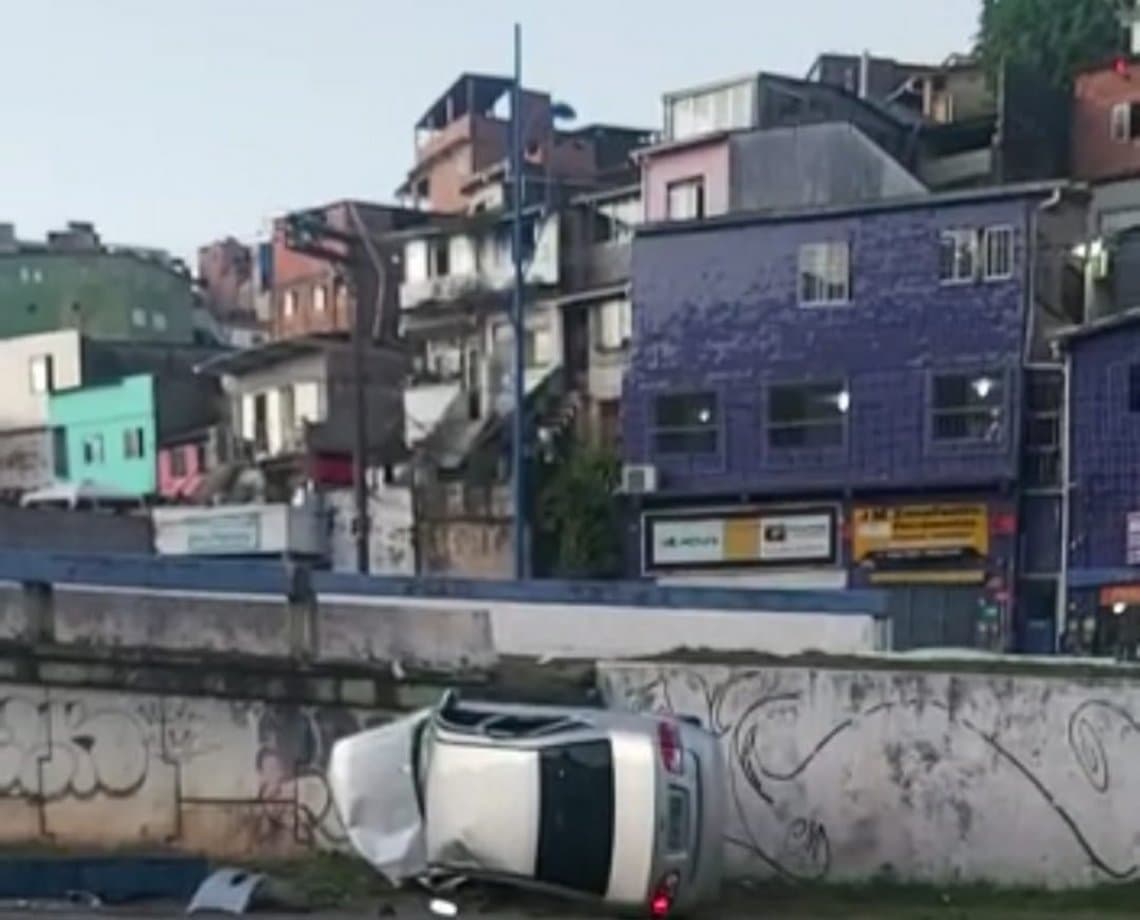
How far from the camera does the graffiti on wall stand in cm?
2023

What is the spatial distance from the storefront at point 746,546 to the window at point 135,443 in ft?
85.9

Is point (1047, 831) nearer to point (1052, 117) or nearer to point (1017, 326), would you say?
point (1017, 326)

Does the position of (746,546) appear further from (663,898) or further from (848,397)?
(663,898)

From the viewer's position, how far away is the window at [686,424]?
51.3m

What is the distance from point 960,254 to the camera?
48.6 metres

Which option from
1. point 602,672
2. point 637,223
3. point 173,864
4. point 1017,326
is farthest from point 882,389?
point 173,864

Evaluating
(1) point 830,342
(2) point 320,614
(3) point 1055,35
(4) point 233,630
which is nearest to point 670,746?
(2) point 320,614

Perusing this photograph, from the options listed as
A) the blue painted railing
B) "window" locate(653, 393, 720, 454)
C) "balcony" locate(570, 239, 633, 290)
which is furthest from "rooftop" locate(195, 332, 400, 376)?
the blue painted railing

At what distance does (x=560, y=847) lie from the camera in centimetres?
1659

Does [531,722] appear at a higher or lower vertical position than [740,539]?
higher

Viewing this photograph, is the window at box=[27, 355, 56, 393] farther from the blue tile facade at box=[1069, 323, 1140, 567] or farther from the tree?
the blue tile facade at box=[1069, 323, 1140, 567]

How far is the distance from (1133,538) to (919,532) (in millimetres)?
5596

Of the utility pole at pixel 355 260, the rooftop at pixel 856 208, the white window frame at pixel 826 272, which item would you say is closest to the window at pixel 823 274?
the white window frame at pixel 826 272

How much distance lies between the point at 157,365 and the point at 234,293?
92.7 ft
